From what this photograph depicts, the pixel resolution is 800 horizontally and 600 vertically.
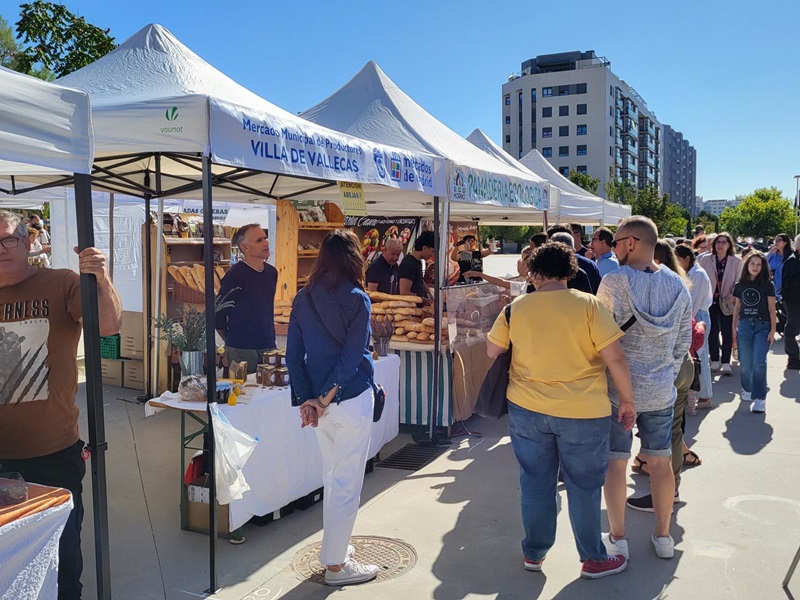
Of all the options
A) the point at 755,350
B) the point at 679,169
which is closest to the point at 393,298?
the point at 755,350

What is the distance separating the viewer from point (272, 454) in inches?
166

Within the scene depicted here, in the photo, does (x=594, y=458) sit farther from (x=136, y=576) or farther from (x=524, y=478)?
(x=136, y=576)

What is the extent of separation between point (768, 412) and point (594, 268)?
3.61 meters

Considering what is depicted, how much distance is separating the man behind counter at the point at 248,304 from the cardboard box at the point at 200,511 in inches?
45.0

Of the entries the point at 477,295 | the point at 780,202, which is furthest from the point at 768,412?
the point at 780,202

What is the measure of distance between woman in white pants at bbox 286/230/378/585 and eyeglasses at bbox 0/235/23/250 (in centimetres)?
131

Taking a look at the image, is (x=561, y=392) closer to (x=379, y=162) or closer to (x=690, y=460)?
(x=379, y=162)

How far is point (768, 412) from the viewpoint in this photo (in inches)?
279

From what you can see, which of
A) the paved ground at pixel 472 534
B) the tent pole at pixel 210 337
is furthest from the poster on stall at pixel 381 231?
the tent pole at pixel 210 337

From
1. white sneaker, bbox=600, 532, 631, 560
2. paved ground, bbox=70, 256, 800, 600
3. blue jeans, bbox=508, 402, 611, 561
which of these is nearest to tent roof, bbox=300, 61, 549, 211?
paved ground, bbox=70, 256, 800, 600

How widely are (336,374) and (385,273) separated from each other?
4345mm

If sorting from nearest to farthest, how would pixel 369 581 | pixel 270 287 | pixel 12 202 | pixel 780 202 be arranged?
pixel 369 581
pixel 270 287
pixel 12 202
pixel 780 202

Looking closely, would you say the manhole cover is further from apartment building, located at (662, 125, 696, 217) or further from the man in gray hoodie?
apartment building, located at (662, 125, 696, 217)

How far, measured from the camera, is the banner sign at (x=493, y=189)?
6.20m
